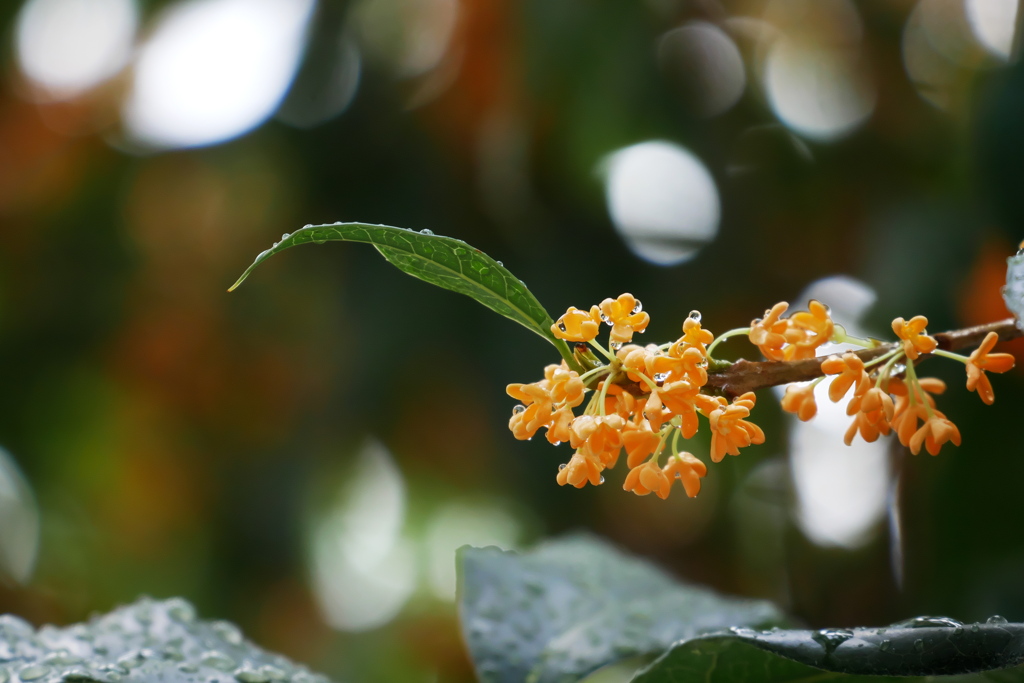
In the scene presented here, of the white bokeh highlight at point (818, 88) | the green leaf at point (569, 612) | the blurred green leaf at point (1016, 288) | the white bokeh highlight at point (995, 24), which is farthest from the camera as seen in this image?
the white bokeh highlight at point (818, 88)

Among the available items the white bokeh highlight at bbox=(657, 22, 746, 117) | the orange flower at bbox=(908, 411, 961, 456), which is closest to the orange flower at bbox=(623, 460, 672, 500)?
the orange flower at bbox=(908, 411, 961, 456)

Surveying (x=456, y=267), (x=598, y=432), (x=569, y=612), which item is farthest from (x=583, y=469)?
(x=569, y=612)

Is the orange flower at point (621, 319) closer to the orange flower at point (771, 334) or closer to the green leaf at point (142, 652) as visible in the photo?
the orange flower at point (771, 334)

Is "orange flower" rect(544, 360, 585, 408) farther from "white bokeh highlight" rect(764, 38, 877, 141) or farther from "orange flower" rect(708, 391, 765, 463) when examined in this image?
"white bokeh highlight" rect(764, 38, 877, 141)

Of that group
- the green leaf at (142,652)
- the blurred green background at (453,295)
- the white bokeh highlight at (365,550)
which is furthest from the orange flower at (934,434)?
the white bokeh highlight at (365,550)

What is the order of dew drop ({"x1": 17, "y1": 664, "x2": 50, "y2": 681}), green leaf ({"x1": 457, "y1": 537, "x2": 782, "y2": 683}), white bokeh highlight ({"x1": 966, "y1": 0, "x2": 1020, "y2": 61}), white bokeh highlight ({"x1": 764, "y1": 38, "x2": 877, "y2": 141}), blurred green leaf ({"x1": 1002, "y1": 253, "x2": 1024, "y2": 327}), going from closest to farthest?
blurred green leaf ({"x1": 1002, "y1": 253, "x2": 1024, "y2": 327})
dew drop ({"x1": 17, "y1": 664, "x2": 50, "y2": 681})
green leaf ({"x1": 457, "y1": 537, "x2": 782, "y2": 683})
white bokeh highlight ({"x1": 966, "y1": 0, "x2": 1020, "y2": 61})
white bokeh highlight ({"x1": 764, "y1": 38, "x2": 877, "y2": 141})

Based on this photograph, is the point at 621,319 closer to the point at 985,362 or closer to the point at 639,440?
the point at 639,440

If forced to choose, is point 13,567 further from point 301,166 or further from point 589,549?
point 589,549
